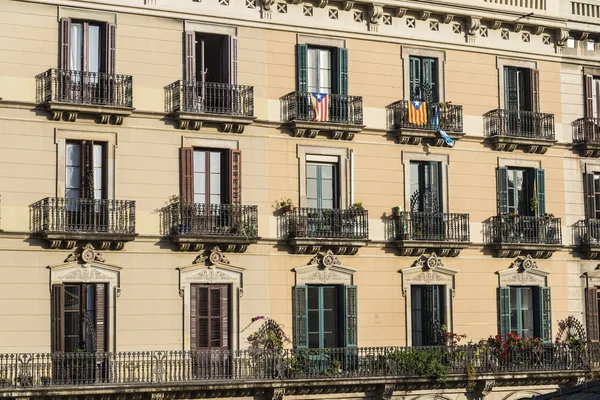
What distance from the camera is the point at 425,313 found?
3875 cm

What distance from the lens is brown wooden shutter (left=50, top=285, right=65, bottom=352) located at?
3294 cm

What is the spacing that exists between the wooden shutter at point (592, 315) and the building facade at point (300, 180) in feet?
0.43

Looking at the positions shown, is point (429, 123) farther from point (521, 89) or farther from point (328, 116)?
point (521, 89)

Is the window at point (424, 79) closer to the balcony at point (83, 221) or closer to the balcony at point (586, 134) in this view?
the balcony at point (586, 134)

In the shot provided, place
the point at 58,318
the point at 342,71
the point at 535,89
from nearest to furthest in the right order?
the point at 58,318, the point at 342,71, the point at 535,89

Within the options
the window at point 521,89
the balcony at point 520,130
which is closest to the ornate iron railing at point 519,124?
the balcony at point 520,130

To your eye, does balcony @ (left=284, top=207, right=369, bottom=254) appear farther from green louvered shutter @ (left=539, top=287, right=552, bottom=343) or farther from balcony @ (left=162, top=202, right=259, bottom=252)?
green louvered shutter @ (left=539, top=287, right=552, bottom=343)

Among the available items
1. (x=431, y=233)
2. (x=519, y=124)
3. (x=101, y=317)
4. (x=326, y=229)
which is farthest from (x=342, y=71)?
(x=101, y=317)

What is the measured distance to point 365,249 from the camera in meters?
37.6

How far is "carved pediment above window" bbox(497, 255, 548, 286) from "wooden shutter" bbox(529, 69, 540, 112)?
4.75 metres

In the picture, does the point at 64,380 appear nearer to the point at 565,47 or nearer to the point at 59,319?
the point at 59,319

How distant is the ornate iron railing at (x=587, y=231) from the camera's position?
41178mm

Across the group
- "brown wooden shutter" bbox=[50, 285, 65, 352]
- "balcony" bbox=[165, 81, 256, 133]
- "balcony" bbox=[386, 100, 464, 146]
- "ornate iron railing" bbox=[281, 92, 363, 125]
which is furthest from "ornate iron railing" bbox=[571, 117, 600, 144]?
"brown wooden shutter" bbox=[50, 285, 65, 352]

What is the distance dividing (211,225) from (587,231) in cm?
1311
